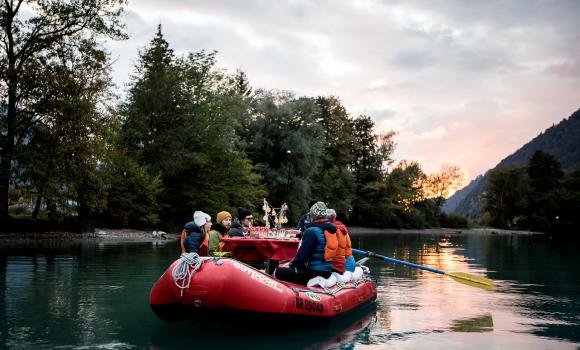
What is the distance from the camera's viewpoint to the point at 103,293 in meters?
14.1

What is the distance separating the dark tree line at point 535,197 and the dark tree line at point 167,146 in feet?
71.4

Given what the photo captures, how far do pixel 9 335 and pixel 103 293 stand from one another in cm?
467

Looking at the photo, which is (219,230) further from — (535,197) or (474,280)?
(535,197)

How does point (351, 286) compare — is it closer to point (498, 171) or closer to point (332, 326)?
point (332, 326)

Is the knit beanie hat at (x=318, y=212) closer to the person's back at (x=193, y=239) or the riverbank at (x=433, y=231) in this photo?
the person's back at (x=193, y=239)

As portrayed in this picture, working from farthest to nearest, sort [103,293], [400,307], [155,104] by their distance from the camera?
[155,104], [103,293], [400,307]

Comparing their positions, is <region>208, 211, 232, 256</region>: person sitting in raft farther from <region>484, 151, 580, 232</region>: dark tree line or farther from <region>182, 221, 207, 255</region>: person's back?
<region>484, 151, 580, 232</region>: dark tree line

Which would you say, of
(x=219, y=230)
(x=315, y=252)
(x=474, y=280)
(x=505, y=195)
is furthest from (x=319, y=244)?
(x=505, y=195)

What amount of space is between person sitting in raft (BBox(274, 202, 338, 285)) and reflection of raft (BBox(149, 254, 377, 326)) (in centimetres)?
62

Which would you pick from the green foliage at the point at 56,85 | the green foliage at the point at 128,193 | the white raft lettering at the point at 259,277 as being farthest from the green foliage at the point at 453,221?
the white raft lettering at the point at 259,277

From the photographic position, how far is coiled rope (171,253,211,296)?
29.7ft

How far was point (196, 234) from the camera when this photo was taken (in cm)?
1031

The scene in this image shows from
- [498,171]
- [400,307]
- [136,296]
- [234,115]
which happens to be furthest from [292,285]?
[498,171]

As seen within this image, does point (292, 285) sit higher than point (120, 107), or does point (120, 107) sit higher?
point (120, 107)
